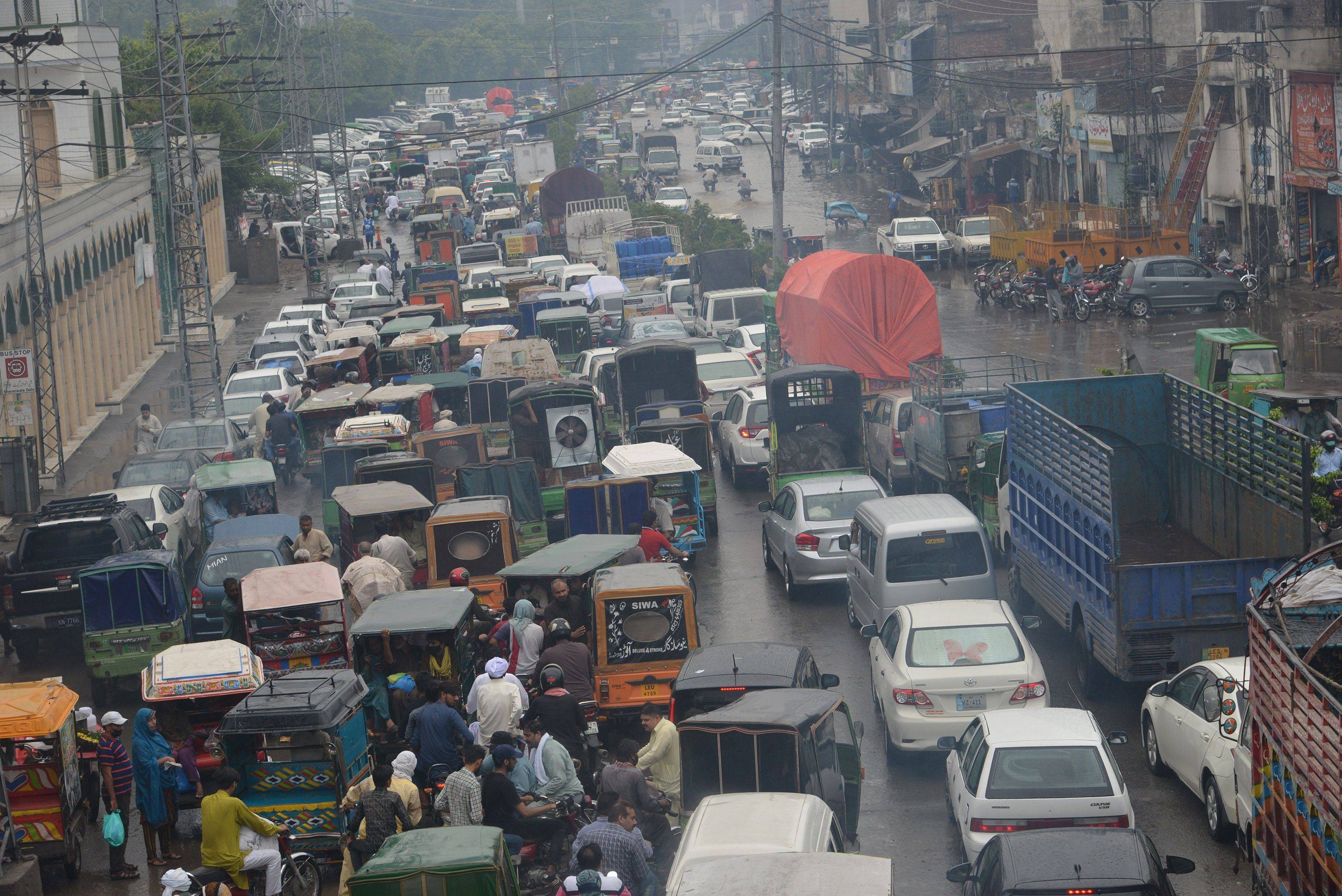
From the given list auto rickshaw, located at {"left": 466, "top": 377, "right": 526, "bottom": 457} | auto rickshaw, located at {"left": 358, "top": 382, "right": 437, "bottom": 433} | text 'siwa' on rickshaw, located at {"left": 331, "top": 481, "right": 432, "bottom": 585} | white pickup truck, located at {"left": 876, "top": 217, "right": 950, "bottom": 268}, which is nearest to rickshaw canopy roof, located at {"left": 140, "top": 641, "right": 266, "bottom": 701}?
text 'siwa' on rickshaw, located at {"left": 331, "top": 481, "right": 432, "bottom": 585}

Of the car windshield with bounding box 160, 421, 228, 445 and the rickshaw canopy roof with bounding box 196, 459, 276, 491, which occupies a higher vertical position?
the car windshield with bounding box 160, 421, 228, 445

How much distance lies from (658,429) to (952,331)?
1866 cm

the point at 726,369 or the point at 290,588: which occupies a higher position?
the point at 726,369

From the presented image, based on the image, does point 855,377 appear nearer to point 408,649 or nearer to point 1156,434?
point 1156,434

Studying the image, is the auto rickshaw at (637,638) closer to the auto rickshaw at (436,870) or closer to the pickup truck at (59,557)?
the auto rickshaw at (436,870)

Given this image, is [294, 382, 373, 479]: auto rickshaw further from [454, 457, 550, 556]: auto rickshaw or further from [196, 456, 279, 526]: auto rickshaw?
[454, 457, 550, 556]: auto rickshaw

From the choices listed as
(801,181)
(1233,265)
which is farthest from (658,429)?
(801,181)

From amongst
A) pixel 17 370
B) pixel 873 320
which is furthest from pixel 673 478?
pixel 17 370

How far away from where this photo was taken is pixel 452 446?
951 inches

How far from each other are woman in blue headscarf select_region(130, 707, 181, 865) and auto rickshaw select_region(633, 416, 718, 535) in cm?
1077

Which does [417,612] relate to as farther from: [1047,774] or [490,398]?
[490,398]

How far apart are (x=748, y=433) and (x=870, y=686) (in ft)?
31.7

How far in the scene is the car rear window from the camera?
1599 cm

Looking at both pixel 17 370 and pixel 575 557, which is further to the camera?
pixel 17 370
